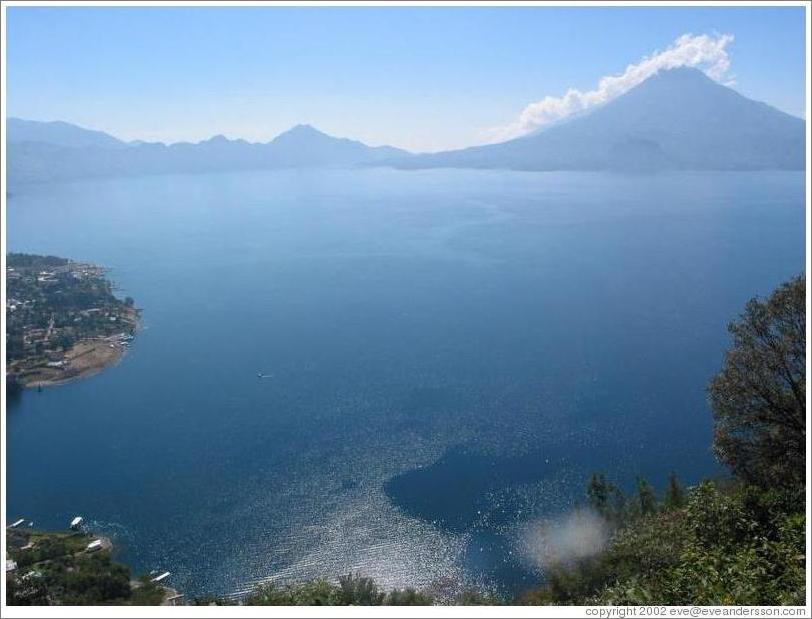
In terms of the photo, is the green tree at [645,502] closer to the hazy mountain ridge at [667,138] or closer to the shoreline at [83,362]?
the shoreline at [83,362]

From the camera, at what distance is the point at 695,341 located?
607 inches

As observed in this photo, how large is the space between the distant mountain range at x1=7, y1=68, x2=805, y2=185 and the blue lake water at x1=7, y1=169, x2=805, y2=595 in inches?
1688

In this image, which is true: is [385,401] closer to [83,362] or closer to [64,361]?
[83,362]

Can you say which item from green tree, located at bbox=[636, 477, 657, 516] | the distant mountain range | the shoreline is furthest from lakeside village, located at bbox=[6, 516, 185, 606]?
the distant mountain range

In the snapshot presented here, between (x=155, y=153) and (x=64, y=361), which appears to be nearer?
(x=64, y=361)

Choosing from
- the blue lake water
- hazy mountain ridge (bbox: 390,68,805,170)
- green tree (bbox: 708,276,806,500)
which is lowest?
the blue lake water

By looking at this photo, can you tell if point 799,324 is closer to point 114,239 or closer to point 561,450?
point 561,450

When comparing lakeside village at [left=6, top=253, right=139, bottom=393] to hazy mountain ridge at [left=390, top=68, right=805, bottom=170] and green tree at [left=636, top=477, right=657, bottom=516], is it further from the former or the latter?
hazy mountain ridge at [left=390, top=68, right=805, bottom=170]

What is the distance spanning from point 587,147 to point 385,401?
233 feet

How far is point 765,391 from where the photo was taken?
4.44 meters

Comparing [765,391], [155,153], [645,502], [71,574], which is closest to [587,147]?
[155,153]

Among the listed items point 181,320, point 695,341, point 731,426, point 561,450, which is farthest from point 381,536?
point 181,320

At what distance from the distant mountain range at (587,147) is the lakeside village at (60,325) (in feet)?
161

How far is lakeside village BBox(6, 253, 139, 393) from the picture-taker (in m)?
15.5
